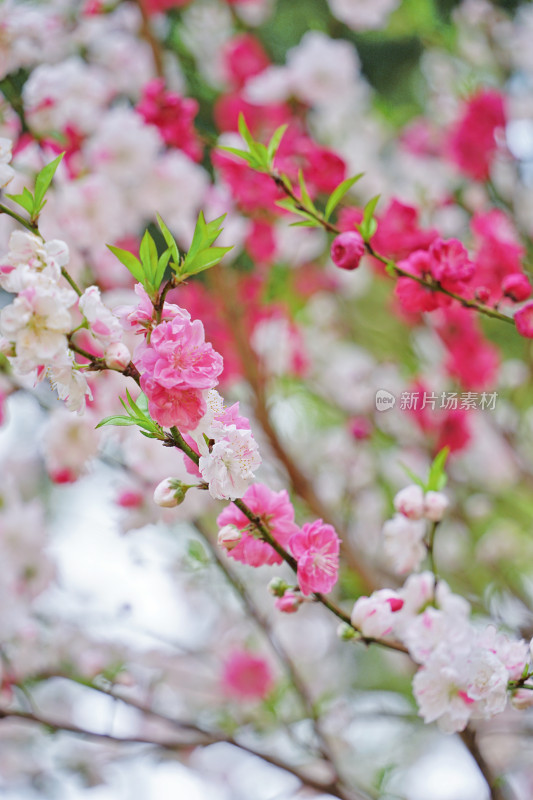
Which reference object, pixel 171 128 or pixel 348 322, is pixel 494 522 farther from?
pixel 171 128

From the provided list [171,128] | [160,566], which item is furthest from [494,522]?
[171,128]

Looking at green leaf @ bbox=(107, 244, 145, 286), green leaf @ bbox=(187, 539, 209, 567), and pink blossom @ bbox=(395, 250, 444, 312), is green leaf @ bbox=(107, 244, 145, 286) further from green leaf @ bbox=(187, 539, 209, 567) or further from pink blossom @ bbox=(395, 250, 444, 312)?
green leaf @ bbox=(187, 539, 209, 567)

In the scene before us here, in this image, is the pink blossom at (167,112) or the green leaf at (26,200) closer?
the green leaf at (26,200)

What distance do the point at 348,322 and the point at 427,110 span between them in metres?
0.45

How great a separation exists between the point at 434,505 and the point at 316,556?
0.15 metres

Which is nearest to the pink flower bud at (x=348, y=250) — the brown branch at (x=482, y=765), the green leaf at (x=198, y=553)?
the brown branch at (x=482, y=765)

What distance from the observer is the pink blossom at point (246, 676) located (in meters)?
1.18

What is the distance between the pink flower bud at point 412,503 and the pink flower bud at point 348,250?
17cm

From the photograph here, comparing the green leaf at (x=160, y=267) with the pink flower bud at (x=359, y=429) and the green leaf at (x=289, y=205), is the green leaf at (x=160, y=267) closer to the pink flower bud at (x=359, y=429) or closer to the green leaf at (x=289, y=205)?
the green leaf at (x=289, y=205)

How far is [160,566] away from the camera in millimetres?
1083

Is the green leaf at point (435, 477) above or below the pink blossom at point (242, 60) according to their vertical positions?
below

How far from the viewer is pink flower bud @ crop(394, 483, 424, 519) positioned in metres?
0.53

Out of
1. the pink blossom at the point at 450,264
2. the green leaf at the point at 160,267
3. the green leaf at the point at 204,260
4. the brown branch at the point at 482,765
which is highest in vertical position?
the green leaf at the point at 160,267

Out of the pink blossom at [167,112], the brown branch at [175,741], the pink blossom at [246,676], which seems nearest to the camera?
the brown branch at [175,741]
